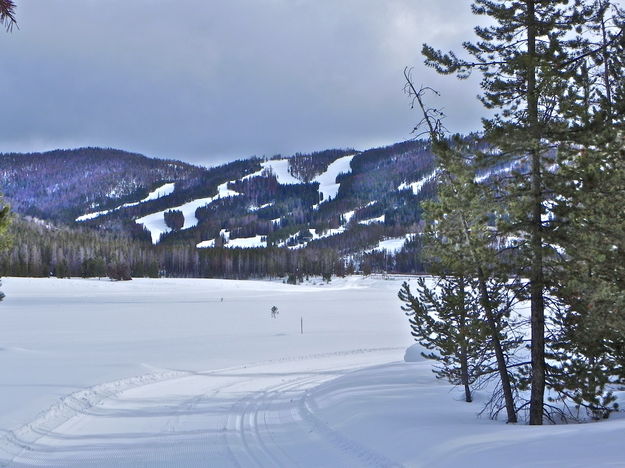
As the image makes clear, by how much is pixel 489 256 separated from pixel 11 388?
46.3 feet

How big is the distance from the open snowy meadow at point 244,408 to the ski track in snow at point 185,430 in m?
0.04

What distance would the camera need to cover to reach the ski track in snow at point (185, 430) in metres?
9.26

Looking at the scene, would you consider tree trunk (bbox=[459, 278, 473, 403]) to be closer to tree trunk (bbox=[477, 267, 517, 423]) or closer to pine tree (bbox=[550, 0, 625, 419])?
tree trunk (bbox=[477, 267, 517, 423])

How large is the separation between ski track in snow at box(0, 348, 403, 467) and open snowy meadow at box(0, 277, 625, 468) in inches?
1.4

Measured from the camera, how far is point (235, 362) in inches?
1045

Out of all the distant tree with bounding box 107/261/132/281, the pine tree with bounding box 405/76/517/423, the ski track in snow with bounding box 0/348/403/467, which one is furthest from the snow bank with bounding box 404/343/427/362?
the distant tree with bounding box 107/261/132/281

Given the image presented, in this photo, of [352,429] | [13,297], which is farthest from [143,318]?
[352,429]

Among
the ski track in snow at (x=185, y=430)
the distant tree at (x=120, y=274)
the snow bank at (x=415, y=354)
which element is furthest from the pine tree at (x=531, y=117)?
the distant tree at (x=120, y=274)

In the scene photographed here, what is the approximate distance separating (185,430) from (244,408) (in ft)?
9.48

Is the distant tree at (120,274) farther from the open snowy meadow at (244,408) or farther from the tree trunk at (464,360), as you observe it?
the tree trunk at (464,360)

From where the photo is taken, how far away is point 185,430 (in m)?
11.6

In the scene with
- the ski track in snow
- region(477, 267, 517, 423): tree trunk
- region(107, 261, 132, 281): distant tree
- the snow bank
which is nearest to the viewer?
the ski track in snow

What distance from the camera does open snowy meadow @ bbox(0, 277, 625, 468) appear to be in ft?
28.0

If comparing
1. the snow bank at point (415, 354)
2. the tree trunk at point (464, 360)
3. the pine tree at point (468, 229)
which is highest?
the pine tree at point (468, 229)
